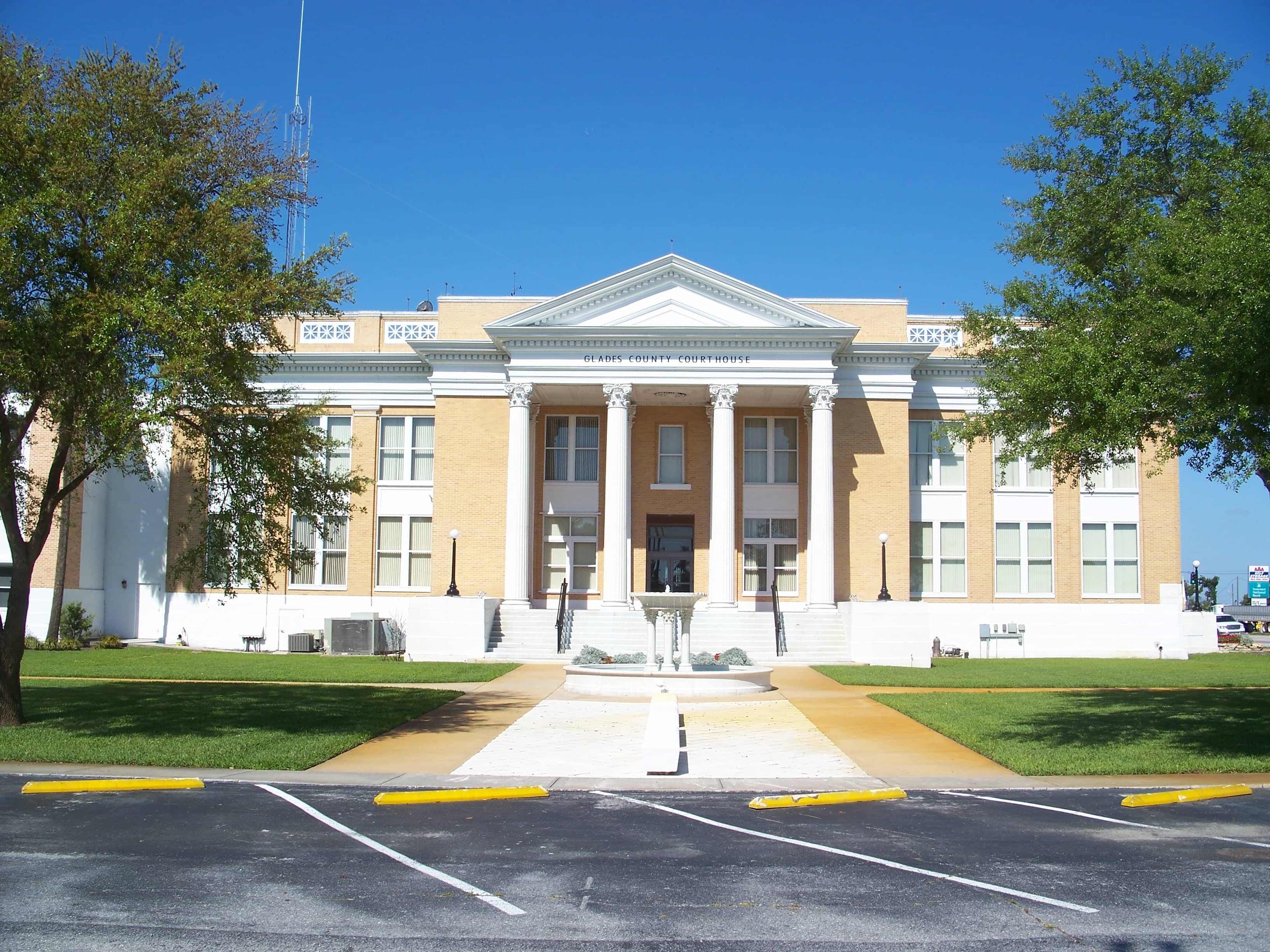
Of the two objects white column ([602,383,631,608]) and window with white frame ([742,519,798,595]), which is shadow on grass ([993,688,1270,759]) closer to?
white column ([602,383,631,608])

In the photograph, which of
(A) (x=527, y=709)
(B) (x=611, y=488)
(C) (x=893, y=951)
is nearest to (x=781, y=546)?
(B) (x=611, y=488)

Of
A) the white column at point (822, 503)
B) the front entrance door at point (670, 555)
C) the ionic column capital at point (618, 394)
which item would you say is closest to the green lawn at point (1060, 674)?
the white column at point (822, 503)

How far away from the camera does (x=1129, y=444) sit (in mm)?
13094

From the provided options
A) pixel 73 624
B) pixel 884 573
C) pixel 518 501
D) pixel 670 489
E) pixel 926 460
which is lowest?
pixel 73 624

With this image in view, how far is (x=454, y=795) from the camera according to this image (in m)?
11.1

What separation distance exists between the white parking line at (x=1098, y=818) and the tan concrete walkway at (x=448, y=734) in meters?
5.78

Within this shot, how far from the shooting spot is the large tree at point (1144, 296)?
12.1m

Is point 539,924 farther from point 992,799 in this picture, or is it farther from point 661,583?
point 661,583

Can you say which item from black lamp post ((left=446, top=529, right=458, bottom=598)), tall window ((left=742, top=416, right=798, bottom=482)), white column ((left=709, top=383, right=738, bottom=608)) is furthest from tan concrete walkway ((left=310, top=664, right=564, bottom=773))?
tall window ((left=742, top=416, right=798, bottom=482))

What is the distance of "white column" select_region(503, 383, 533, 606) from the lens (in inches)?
1303

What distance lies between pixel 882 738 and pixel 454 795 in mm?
7164

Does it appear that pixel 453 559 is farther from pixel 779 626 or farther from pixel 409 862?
pixel 409 862

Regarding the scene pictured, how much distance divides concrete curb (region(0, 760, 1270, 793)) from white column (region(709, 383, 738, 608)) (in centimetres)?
1962

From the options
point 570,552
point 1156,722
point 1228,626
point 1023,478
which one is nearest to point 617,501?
point 570,552
